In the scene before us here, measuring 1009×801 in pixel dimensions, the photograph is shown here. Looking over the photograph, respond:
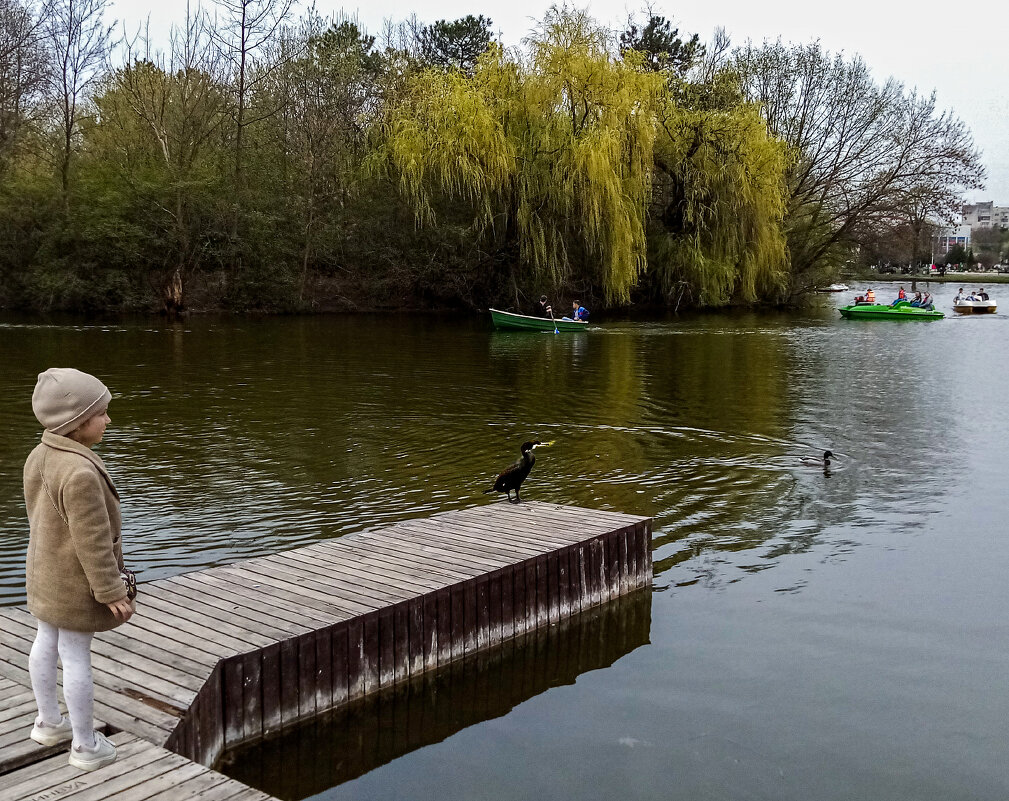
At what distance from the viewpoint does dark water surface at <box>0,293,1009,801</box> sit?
5617 mm

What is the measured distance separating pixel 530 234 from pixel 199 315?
45.2 ft

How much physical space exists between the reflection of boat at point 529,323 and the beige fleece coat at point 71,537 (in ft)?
98.2

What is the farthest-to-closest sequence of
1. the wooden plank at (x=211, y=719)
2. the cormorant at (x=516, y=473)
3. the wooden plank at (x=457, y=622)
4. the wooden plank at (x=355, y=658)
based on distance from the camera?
the cormorant at (x=516, y=473) < the wooden plank at (x=457, y=622) < the wooden plank at (x=355, y=658) < the wooden plank at (x=211, y=719)

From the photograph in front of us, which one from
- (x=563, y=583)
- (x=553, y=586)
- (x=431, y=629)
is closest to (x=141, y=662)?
(x=431, y=629)

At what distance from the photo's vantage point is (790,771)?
18.1ft

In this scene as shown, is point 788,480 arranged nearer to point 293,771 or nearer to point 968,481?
point 968,481

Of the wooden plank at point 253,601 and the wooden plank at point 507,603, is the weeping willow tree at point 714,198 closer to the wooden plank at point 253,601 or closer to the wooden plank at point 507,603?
the wooden plank at point 507,603

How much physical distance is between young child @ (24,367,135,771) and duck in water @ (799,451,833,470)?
34.3 feet

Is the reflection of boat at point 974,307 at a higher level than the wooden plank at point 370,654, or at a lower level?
higher

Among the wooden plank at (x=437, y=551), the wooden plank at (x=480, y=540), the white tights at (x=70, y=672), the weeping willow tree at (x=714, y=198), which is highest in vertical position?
the weeping willow tree at (x=714, y=198)

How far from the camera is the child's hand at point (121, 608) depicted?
3.91 m

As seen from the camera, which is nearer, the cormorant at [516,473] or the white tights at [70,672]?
the white tights at [70,672]

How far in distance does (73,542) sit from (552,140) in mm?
33240

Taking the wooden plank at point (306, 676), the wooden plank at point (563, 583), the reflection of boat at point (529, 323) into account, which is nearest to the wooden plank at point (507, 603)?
the wooden plank at point (563, 583)
